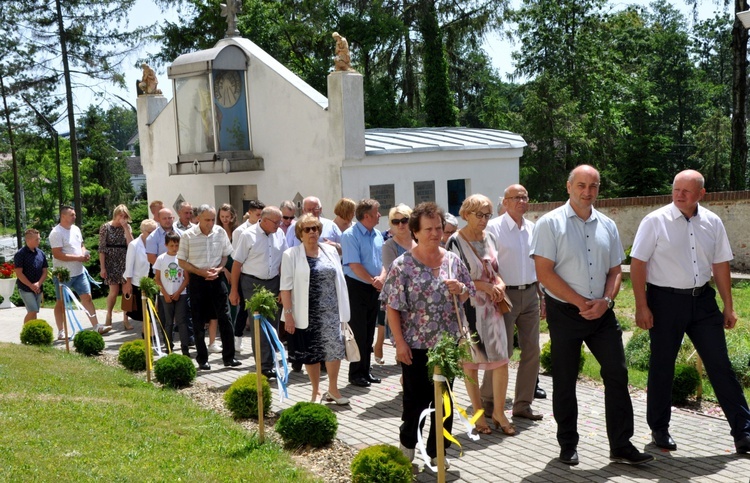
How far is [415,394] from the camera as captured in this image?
6762 millimetres

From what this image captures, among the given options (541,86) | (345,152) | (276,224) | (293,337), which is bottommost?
(293,337)

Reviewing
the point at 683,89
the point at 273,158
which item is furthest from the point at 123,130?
the point at 273,158

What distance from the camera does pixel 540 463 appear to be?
6.89 meters

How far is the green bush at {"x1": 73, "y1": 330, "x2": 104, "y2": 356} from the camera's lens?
41.8ft

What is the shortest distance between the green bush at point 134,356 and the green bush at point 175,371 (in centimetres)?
109

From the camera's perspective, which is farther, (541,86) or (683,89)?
(683,89)

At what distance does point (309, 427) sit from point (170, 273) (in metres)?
5.27

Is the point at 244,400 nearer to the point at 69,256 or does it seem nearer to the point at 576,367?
the point at 576,367

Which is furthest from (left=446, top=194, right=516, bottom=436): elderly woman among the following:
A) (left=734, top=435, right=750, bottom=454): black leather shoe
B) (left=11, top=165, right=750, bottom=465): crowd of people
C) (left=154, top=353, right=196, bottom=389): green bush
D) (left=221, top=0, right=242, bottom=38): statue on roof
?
(left=221, top=0, right=242, bottom=38): statue on roof

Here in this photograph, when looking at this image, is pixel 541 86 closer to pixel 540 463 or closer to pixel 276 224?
pixel 276 224

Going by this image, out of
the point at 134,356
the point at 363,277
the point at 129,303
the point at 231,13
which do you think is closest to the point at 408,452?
the point at 363,277

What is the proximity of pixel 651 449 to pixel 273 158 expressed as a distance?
13.2 meters

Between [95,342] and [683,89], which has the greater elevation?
[683,89]

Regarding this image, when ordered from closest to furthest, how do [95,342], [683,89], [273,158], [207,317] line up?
[207,317] → [95,342] → [273,158] → [683,89]
